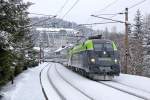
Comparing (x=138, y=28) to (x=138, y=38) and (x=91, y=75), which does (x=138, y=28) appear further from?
(x=91, y=75)

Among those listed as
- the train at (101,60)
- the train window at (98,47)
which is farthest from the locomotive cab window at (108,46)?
the train window at (98,47)

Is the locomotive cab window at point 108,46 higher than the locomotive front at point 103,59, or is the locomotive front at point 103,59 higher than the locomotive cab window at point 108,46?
the locomotive cab window at point 108,46

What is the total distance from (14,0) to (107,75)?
1199 cm

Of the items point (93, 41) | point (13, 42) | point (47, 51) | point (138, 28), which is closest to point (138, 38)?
point (138, 28)

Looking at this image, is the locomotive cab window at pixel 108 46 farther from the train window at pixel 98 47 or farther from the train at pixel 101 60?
the train window at pixel 98 47

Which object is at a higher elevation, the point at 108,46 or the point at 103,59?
the point at 108,46

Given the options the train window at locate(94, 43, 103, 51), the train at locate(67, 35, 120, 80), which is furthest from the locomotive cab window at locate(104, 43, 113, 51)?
the train window at locate(94, 43, 103, 51)

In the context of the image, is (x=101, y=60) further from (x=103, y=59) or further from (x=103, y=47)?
(x=103, y=47)

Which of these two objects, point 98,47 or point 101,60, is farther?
point 98,47

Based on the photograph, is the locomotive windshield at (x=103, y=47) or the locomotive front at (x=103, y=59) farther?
the locomotive windshield at (x=103, y=47)

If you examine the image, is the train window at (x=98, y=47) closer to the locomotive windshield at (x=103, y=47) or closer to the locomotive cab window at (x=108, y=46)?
the locomotive windshield at (x=103, y=47)

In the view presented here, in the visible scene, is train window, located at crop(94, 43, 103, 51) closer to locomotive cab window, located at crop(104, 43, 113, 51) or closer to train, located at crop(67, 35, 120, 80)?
train, located at crop(67, 35, 120, 80)

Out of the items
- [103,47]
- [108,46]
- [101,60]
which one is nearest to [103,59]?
[101,60]

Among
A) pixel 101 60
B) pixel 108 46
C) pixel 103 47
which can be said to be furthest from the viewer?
pixel 108 46
